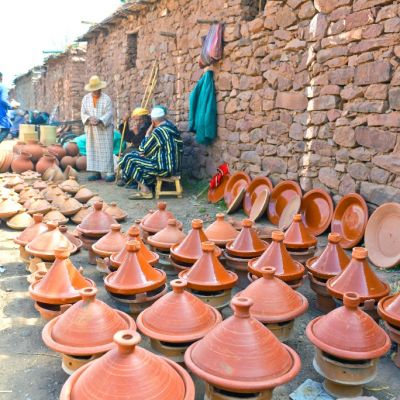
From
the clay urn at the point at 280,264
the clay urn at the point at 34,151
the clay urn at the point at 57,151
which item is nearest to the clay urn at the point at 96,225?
the clay urn at the point at 280,264

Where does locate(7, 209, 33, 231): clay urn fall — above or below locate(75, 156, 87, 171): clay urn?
below

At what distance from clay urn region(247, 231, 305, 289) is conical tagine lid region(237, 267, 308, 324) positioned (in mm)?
335

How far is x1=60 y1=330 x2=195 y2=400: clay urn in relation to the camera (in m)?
1.44

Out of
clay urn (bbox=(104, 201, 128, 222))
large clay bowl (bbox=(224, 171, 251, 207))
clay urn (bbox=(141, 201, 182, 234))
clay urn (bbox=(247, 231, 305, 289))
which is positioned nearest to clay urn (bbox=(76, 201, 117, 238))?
clay urn (bbox=(141, 201, 182, 234))

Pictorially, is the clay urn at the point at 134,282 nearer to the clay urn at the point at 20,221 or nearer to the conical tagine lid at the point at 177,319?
the conical tagine lid at the point at 177,319

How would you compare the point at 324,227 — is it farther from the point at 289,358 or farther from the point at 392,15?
the point at 289,358

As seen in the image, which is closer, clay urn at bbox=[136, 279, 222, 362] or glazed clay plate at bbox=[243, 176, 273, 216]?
clay urn at bbox=[136, 279, 222, 362]

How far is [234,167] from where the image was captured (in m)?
6.04

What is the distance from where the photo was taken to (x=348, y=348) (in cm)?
189

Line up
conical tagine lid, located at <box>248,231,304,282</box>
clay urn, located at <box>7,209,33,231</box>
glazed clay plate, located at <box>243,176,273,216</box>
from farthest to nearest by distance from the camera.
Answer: glazed clay plate, located at <box>243,176,273,216</box> < clay urn, located at <box>7,209,33,231</box> < conical tagine lid, located at <box>248,231,304,282</box>

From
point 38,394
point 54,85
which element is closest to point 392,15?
point 38,394

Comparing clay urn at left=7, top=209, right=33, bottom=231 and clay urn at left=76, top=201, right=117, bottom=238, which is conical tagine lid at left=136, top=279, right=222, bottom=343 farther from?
clay urn at left=7, top=209, right=33, bottom=231

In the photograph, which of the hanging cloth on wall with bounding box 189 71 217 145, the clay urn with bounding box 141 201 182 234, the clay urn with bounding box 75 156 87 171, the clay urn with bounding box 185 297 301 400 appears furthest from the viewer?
the clay urn with bounding box 75 156 87 171

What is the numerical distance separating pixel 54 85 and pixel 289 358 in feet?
54.3
